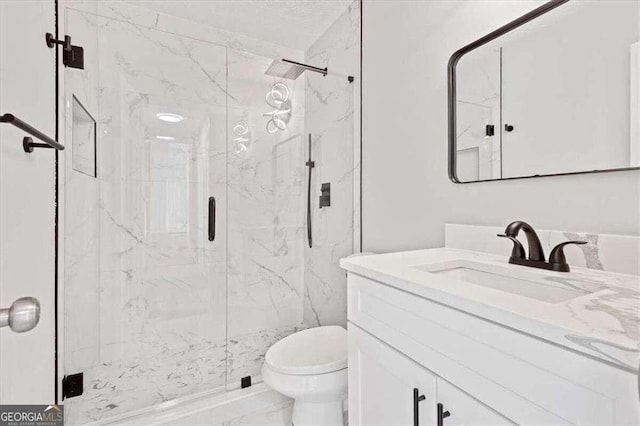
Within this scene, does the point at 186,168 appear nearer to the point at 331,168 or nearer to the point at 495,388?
the point at 331,168

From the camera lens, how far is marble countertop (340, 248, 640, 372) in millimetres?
453

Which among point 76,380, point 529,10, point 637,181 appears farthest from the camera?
point 76,380

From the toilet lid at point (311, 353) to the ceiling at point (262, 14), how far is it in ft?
6.40

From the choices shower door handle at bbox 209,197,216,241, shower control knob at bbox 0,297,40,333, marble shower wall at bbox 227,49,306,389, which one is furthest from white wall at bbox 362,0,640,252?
shower control knob at bbox 0,297,40,333

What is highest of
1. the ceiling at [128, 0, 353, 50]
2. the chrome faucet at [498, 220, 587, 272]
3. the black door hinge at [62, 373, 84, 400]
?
the ceiling at [128, 0, 353, 50]

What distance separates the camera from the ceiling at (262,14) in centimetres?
203

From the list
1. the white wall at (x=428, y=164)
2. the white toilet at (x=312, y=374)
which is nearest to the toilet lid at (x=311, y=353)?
the white toilet at (x=312, y=374)

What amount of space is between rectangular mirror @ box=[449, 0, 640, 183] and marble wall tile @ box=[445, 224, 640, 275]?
0.18m

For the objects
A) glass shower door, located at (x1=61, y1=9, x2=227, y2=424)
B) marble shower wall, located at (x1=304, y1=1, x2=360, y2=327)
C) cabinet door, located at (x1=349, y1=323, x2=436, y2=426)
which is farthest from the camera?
marble shower wall, located at (x1=304, y1=1, x2=360, y2=327)

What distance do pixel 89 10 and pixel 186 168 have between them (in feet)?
3.41

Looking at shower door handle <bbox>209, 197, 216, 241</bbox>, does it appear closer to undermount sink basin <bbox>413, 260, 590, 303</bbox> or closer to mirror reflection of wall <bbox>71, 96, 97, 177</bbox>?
mirror reflection of wall <bbox>71, 96, 97, 177</bbox>

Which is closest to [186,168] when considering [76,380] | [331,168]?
[331,168]

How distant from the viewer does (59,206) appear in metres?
1.49

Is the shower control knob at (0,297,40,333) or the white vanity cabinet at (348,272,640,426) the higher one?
the shower control knob at (0,297,40,333)
